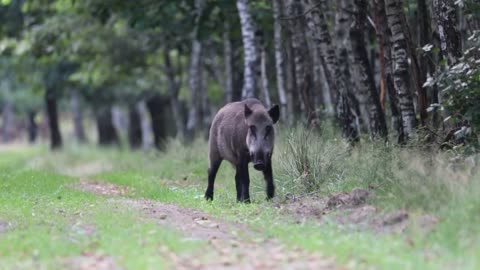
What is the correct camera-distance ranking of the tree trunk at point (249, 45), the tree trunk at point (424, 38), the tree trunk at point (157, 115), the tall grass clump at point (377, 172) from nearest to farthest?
the tall grass clump at point (377, 172) < the tree trunk at point (424, 38) < the tree trunk at point (249, 45) < the tree trunk at point (157, 115)

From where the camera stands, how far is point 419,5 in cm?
1662

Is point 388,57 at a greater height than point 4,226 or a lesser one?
greater

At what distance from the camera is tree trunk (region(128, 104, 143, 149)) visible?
49.6 metres

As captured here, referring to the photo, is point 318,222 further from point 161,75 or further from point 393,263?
point 161,75

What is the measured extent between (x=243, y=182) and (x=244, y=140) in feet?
2.33

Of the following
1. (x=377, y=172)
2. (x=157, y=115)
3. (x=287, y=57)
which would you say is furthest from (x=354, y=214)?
(x=157, y=115)

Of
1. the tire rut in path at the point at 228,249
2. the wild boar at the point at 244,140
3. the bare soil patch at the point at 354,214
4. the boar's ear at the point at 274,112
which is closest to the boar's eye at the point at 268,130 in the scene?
the wild boar at the point at 244,140

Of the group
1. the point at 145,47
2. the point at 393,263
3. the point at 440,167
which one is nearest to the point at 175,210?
the point at 440,167

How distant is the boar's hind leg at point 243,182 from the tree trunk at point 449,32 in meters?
3.76

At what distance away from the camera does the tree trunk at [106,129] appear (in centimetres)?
5431

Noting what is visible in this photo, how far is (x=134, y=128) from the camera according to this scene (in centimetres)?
5122

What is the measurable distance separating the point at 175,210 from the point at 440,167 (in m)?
4.53

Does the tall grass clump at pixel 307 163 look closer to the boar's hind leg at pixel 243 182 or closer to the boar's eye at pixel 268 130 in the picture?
the boar's hind leg at pixel 243 182

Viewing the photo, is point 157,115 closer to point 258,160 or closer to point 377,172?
point 258,160
